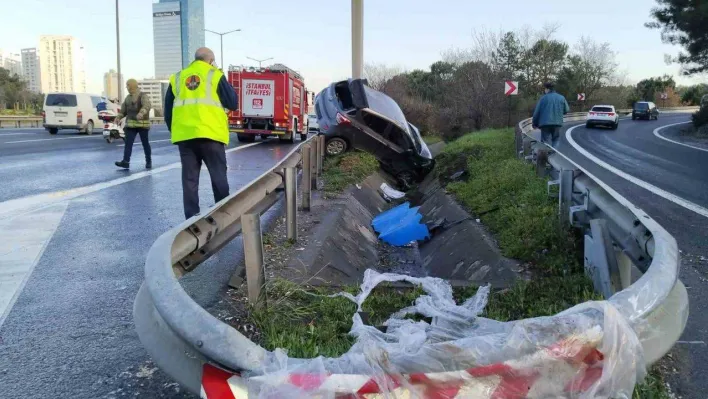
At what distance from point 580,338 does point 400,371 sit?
1.92 ft

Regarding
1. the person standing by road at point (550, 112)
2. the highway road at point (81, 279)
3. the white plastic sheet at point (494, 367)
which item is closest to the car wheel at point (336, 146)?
the highway road at point (81, 279)

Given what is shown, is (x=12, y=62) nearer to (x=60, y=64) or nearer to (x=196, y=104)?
(x=60, y=64)

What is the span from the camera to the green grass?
9.64 meters

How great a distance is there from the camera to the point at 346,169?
11117 mm

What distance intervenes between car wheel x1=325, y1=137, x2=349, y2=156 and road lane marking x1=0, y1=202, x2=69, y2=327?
6648 millimetres

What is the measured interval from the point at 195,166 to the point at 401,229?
12.4 feet

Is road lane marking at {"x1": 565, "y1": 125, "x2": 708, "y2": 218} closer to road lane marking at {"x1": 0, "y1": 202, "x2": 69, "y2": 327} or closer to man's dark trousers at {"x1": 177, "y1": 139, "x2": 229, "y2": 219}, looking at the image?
man's dark trousers at {"x1": 177, "y1": 139, "x2": 229, "y2": 219}

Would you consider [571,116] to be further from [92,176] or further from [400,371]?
[400,371]

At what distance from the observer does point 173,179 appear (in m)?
9.55

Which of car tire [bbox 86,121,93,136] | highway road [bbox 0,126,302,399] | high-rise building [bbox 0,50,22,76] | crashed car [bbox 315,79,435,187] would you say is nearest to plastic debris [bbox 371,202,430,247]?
highway road [bbox 0,126,302,399]

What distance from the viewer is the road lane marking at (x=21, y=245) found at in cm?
394

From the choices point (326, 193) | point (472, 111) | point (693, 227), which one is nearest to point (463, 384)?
point (693, 227)

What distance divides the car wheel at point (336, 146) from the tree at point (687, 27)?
797 inches

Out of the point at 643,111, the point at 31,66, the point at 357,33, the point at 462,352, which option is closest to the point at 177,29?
the point at 357,33
